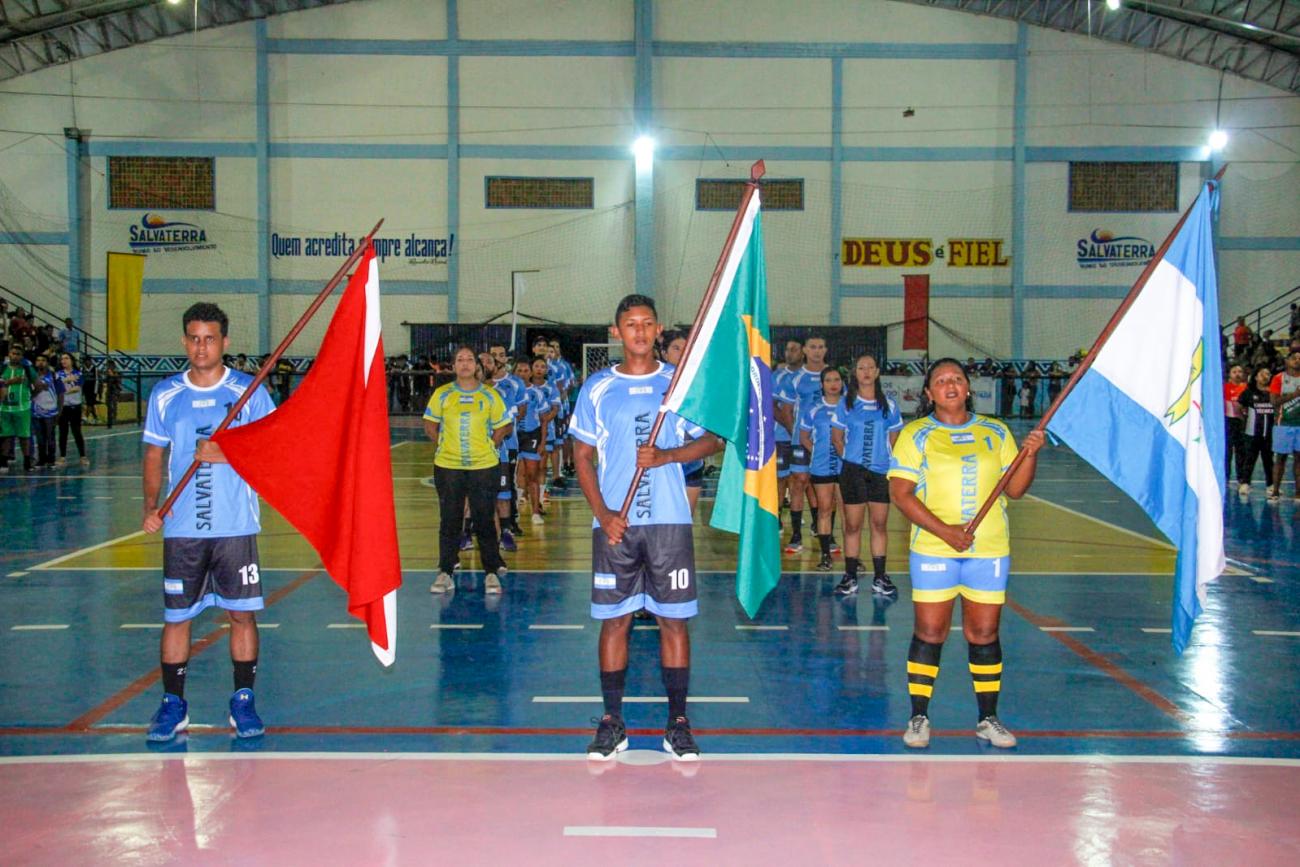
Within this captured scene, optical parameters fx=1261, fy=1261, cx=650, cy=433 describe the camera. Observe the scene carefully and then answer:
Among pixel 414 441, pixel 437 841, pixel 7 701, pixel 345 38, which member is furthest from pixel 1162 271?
pixel 345 38

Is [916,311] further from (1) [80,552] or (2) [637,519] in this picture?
(2) [637,519]

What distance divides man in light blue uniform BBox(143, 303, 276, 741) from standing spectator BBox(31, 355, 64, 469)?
1590 centimetres

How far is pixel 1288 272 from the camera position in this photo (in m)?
36.0

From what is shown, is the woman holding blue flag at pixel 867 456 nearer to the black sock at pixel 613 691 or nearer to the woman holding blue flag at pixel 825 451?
the woman holding blue flag at pixel 825 451

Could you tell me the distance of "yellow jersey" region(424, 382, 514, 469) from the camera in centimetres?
1020

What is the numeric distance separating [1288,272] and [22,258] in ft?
118

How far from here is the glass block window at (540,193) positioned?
35.5 meters

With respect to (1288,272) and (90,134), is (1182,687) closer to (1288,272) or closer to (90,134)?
(1288,272)

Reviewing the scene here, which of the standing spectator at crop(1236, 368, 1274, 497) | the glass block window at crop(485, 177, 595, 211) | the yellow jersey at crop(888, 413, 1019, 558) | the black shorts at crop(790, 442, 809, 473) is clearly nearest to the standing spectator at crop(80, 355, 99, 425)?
the glass block window at crop(485, 177, 595, 211)

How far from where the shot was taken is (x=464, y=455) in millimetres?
10211

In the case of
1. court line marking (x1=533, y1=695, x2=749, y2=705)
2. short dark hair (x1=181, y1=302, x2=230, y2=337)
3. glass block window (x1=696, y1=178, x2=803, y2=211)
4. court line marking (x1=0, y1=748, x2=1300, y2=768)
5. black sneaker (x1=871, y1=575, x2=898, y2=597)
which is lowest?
court line marking (x1=0, y1=748, x2=1300, y2=768)

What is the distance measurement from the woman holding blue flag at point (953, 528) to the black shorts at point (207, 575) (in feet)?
10.5

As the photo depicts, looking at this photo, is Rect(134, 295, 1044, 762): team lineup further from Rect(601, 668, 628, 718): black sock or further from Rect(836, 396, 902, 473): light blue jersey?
Rect(836, 396, 902, 473): light blue jersey

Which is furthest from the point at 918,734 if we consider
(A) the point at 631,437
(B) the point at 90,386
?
(B) the point at 90,386
